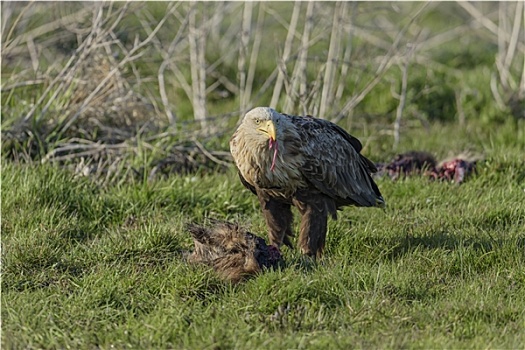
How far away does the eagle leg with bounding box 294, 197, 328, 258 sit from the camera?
218 inches

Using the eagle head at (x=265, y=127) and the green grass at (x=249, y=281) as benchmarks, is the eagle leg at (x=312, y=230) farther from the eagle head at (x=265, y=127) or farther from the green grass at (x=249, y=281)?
the eagle head at (x=265, y=127)

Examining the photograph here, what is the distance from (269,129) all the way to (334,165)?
0.70 m

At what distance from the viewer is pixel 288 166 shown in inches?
215

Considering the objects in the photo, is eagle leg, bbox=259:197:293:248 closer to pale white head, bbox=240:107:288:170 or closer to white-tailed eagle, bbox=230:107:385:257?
white-tailed eagle, bbox=230:107:385:257

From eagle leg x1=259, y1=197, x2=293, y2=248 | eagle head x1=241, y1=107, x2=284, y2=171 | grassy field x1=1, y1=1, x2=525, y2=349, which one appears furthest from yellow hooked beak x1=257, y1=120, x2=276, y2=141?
grassy field x1=1, y1=1, x2=525, y2=349

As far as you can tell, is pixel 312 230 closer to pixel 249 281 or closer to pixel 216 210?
pixel 249 281

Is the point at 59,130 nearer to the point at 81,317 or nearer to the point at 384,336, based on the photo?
the point at 81,317

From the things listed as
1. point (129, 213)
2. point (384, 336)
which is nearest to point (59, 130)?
point (129, 213)

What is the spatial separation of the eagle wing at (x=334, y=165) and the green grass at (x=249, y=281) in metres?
0.25

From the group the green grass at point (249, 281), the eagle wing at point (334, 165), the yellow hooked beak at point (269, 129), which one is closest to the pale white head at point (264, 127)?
the yellow hooked beak at point (269, 129)

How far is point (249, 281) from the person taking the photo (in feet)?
16.2

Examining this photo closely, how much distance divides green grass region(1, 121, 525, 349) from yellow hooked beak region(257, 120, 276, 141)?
2.58 feet

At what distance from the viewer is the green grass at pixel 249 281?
441 cm

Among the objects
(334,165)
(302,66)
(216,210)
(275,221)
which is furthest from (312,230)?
(302,66)
